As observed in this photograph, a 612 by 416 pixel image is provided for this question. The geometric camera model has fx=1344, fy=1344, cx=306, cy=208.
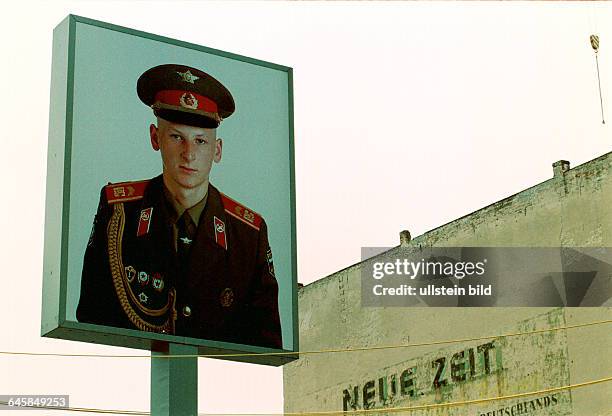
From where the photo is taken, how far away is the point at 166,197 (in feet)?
49.4

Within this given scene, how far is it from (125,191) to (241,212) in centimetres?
156

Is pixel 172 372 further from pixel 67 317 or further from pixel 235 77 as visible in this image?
pixel 235 77

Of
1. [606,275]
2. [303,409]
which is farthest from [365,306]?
[606,275]

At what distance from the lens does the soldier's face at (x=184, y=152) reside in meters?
15.1

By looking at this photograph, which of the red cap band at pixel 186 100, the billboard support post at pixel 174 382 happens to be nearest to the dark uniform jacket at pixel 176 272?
the billboard support post at pixel 174 382

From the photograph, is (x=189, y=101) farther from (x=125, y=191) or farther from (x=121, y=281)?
(x=121, y=281)

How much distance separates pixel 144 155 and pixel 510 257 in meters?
10.3

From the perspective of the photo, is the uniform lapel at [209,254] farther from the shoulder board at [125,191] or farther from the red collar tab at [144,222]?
the shoulder board at [125,191]

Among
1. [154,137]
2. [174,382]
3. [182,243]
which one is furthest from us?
[154,137]

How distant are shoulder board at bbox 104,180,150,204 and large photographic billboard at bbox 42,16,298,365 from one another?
0.06 ft

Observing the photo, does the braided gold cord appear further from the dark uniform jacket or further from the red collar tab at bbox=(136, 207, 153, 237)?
→ the red collar tab at bbox=(136, 207, 153, 237)

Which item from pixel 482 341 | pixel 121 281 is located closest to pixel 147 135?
pixel 121 281

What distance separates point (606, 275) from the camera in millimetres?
22125

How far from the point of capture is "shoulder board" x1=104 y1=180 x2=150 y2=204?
14.5m
